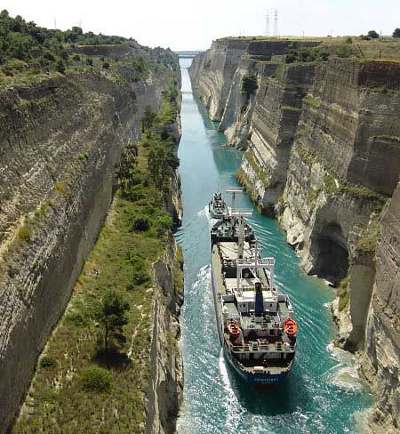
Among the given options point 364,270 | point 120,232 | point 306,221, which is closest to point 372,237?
point 364,270

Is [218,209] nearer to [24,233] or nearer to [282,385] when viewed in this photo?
[282,385]

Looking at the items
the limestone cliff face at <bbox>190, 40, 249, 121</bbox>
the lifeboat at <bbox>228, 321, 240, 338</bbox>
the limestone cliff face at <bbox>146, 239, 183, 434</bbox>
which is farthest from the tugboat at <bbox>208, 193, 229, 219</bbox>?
the limestone cliff face at <bbox>190, 40, 249, 121</bbox>

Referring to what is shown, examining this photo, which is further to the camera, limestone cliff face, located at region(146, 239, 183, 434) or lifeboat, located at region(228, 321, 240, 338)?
lifeboat, located at region(228, 321, 240, 338)

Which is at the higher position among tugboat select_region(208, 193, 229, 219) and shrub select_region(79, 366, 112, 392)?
shrub select_region(79, 366, 112, 392)

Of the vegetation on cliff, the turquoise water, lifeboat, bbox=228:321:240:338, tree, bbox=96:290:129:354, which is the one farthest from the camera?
lifeboat, bbox=228:321:240:338

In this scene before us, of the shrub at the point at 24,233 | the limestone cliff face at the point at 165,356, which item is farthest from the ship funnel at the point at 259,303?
the shrub at the point at 24,233

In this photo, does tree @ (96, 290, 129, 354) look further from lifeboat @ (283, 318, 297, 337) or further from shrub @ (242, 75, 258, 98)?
shrub @ (242, 75, 258, 98)
